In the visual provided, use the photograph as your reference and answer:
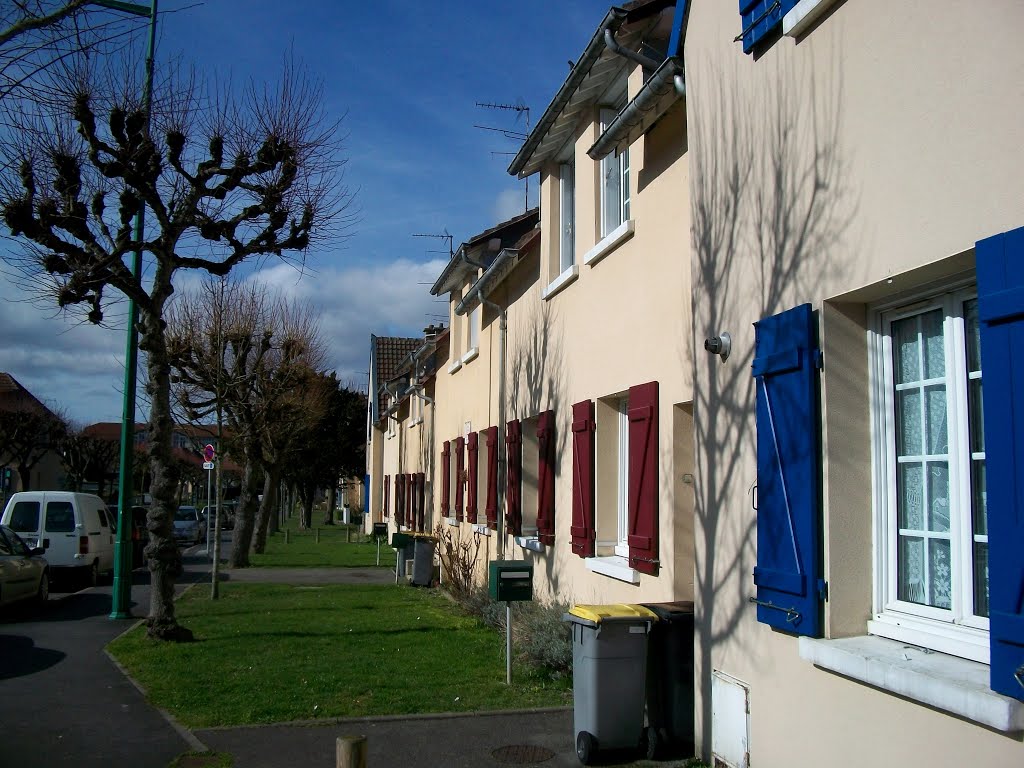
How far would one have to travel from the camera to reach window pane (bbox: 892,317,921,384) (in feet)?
15.0

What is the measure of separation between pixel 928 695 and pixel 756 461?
1.88 metres

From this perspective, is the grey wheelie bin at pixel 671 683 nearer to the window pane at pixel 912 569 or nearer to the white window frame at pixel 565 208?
the window pane at pixel 912 569

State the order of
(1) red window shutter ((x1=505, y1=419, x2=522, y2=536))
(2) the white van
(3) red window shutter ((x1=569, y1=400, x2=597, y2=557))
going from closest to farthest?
(3) red window shutter ((x1=569, y1=400, x2=597, y2=557))
(1) red window shutter ((x1=505, y1=419, x2=522, y2=536))
(2) the white van

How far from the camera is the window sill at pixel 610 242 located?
879cm

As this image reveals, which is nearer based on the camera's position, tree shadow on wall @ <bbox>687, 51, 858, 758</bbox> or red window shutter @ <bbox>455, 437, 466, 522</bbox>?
tree shadow on wall @ <bbox>687, 51, 858, 758</bbox>

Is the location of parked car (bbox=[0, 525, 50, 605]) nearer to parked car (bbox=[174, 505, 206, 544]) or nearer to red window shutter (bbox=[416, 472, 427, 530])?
red window shutter (bbox=[416, 472, 427, 530])

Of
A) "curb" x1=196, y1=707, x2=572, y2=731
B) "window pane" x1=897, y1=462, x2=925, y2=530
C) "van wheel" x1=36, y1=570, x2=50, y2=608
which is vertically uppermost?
"window pane" x1=897, y1=462, x2=925, y2=530

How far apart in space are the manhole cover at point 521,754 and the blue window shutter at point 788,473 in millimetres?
2027

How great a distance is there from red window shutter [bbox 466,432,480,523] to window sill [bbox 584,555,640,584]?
6.81 m

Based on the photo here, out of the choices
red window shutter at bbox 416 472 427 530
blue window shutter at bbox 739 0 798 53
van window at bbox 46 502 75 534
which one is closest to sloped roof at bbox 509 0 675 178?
blue window shutter at bbox 739 0 798 53

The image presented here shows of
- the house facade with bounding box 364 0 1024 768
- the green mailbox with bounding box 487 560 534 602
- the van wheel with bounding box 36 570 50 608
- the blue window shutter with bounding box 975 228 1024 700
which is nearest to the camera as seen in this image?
the blue window shutter with bounding box 975 228 1024 700

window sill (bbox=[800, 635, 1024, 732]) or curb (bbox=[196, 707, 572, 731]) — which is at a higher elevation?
window sill (bbox=[800, 635, 1024, 732])

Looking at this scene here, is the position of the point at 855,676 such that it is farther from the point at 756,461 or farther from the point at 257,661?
the point at 257,661

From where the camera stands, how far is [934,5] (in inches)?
162
